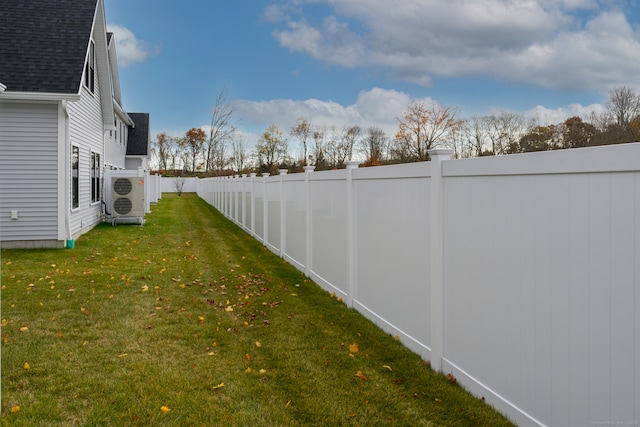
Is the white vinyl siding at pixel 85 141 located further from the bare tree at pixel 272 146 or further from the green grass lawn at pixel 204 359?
the bare tree at pixel 272 146

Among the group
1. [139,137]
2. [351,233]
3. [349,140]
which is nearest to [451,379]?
[351,233]

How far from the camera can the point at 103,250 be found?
10.7 meters

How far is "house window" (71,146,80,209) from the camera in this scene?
1195cm

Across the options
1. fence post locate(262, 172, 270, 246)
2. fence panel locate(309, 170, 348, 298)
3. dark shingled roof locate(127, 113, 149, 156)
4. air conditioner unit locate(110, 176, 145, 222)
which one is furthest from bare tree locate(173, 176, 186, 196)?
fence panel locate(309, 170, 348, 298)

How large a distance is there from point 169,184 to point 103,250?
42.7 metres

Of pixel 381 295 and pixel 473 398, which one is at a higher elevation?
pixel 381 295

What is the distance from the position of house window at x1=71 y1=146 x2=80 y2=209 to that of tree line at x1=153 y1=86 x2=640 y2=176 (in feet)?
27.8

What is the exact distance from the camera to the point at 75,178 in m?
12.4

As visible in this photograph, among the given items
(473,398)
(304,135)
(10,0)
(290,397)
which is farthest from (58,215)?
(304,135)

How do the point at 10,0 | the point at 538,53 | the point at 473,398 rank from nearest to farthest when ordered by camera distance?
the point at 473,398 → the point at 10,0 → the point at 538,53

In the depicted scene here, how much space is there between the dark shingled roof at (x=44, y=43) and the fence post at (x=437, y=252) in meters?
9.12

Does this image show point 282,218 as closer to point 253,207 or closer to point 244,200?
point 253,207

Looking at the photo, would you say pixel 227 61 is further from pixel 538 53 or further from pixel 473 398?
pixel 473 398

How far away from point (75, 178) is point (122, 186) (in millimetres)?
3443
